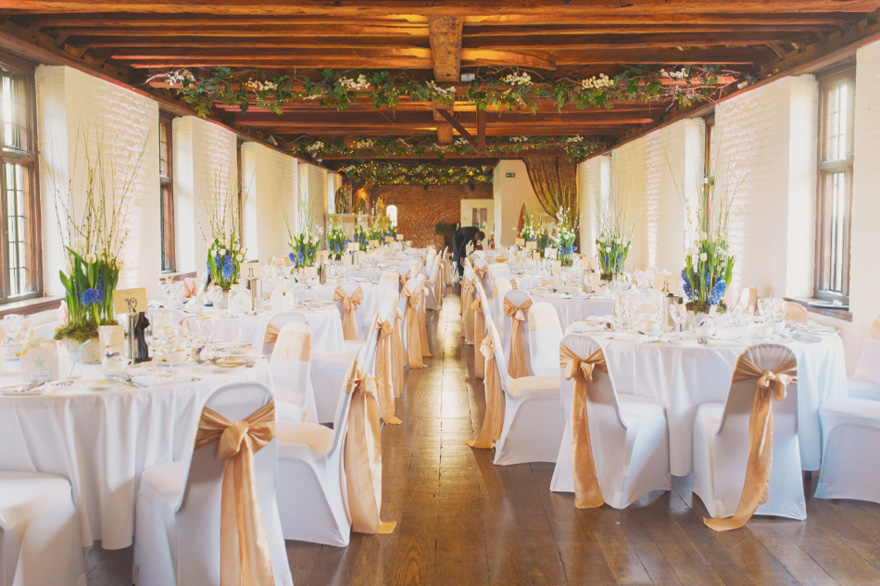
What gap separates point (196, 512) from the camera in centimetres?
275

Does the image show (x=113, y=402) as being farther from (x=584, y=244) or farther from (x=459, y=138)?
(x=584, y=244)

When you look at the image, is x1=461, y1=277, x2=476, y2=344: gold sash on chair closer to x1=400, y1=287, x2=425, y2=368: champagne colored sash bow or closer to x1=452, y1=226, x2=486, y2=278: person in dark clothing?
x1=400, y1=287, x2=425, y2=368: champagne colored sash bow

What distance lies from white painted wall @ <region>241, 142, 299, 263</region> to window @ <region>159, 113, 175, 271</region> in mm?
2404

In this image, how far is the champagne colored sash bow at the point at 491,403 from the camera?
497cm

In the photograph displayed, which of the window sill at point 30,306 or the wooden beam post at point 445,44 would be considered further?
the wooden beam post at point 445,44

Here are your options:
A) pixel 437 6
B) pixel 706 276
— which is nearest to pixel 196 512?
pixel 706 276

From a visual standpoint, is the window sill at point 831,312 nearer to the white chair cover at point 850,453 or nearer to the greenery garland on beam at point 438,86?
the white chair cover at point 850,453

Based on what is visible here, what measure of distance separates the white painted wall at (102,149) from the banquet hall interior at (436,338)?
39mm

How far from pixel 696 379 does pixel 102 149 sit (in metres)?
5.64

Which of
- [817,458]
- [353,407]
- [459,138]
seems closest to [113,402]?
[353,407]

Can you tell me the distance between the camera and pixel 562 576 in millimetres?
3312

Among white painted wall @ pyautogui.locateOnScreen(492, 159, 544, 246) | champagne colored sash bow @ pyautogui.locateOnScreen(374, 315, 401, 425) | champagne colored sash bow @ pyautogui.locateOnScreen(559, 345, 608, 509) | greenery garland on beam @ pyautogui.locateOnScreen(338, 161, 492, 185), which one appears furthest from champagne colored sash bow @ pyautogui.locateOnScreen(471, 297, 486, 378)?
greenery garland on beam @ pyautogui.locateOnScreen(338, 161, 492, 185)

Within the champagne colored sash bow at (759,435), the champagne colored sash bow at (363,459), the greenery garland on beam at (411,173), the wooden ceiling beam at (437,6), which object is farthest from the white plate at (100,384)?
the greenery garland on beam at (411,173)

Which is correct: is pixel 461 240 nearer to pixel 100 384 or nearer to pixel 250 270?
pixel 250 270
